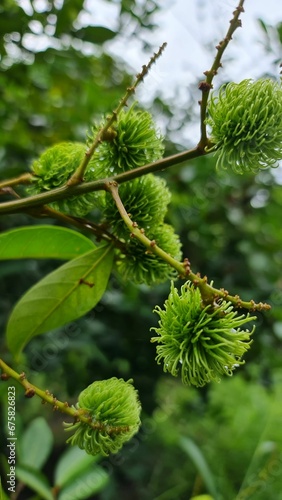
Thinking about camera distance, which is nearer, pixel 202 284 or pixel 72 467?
pixel 202 284

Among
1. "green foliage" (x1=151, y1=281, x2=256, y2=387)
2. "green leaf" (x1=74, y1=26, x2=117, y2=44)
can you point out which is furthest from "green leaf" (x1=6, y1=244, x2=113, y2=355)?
"green leaf" (x1=74, y1=26, x2=117, y2=44)

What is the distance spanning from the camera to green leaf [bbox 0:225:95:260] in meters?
0.93

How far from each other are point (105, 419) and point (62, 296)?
282 millimetres

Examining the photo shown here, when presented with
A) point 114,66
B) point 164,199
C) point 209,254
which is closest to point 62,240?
point 164,199

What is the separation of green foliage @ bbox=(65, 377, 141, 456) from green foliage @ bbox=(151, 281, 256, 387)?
0.28 ft

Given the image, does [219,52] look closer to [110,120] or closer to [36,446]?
[110,120]

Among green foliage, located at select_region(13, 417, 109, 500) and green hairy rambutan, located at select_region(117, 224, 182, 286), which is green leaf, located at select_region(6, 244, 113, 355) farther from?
green foliage, located at select_region(13, 417, 109, 500)

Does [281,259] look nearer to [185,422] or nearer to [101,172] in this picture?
[185,422]

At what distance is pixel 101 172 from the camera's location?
32.3 inches

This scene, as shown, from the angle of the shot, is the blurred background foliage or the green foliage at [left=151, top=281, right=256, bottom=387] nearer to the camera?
the green foliage at [left=151, top=281, right=256, bottom=387]

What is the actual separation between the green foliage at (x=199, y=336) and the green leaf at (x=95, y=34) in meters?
1.19

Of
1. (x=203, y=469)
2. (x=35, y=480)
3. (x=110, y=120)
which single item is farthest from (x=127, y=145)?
(x=203, y=469)

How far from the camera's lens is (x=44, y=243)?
97 cm

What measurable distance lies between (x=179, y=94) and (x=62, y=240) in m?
1.61
